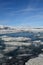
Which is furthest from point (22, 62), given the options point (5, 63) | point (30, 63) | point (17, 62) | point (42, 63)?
point (42, 63)

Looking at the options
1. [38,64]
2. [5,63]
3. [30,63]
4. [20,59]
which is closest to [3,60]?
[5,63]

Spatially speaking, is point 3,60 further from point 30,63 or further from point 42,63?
point 42,63

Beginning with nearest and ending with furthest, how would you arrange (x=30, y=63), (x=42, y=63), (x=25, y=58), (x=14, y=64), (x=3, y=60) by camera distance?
(x=42, y=63) → (x=30, y=63) → (x=14, y=64) → (x=3, y=60) → (x=25, y=58)

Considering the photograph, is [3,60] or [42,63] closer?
[42,63]

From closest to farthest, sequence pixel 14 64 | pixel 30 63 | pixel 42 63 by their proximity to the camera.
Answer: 1. pixel 42 63
2. pixel 30 63
3. pixel 14 64

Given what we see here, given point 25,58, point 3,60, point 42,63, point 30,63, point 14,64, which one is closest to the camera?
point 42,63

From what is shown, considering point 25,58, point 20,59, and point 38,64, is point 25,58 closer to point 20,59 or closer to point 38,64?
point 20,59

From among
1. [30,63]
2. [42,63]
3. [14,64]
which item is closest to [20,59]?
[14,64]

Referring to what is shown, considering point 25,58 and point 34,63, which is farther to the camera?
point 25,58
